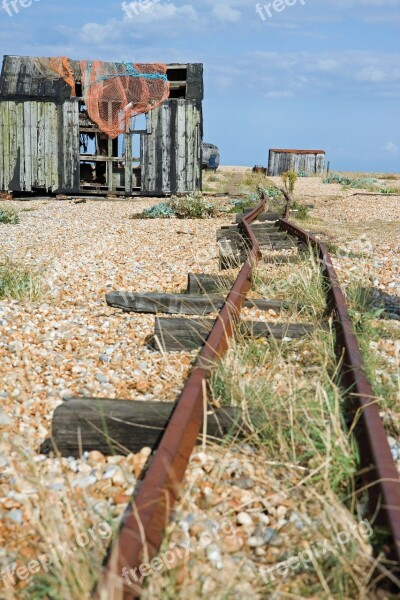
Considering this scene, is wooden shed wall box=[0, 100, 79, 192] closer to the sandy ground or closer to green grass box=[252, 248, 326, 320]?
the sandy ground

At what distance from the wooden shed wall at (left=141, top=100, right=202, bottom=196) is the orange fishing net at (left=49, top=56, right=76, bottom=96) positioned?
7.49 ft

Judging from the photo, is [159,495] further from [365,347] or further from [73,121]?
[73,121]

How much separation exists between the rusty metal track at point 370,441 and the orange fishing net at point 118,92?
15958mm

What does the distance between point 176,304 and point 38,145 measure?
15199mm

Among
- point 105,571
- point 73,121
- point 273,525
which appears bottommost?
point 273,525

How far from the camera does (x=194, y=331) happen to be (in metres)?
4.38

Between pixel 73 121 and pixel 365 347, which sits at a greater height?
pixel 73 121

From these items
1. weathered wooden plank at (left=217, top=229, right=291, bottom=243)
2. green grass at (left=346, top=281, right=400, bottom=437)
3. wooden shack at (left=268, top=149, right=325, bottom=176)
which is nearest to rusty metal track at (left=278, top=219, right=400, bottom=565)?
green grass at (left=346, top=281, right=400, bottom=437)

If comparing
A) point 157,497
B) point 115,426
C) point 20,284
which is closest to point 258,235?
point 20,284

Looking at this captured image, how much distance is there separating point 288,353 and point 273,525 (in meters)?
1.79

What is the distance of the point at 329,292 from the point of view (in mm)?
5246

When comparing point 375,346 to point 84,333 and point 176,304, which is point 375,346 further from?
point 84,333

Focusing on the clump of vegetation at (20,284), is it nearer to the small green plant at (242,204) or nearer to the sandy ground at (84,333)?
the sandy ground at (84,333)

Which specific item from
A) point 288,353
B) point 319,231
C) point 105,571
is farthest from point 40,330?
point 319,231
